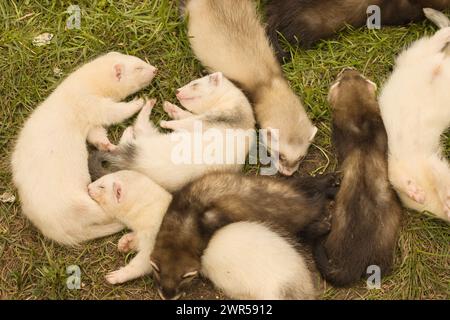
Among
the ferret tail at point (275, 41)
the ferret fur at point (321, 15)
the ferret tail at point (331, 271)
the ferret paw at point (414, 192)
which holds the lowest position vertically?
the ferret tail at point (331, 271)

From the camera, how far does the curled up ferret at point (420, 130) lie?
5270 mm

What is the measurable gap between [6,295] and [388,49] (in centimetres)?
427

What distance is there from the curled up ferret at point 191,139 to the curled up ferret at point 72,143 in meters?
0.23

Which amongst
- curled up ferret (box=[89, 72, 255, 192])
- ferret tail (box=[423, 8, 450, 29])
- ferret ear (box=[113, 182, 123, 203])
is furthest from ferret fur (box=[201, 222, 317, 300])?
ferret tail (box=[423, 8, 450, 29])

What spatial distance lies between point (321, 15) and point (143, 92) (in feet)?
6.17

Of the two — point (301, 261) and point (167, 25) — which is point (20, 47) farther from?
point (301, 261)

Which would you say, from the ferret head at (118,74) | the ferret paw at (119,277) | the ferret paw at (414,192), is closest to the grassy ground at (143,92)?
the ferret paw at (119,277)

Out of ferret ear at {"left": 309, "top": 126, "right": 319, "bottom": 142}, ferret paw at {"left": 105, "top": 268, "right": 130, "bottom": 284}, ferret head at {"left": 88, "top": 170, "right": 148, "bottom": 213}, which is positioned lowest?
ferret paw at {"left": 105, "top": 268, "right": 130, "bottom": 284}

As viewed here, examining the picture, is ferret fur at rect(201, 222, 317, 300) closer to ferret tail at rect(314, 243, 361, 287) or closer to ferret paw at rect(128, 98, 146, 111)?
ferret tail at rect(314, 243, 361, 287)

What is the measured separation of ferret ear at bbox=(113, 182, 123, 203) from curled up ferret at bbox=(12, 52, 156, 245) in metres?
0.22

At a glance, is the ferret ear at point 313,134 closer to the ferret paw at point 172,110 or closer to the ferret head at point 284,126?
the ferret head at point 284,126

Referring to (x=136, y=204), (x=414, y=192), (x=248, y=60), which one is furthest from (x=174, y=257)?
(x=414, y=192)

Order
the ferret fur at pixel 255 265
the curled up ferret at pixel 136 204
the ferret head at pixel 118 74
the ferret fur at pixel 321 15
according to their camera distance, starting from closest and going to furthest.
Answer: the ferret fur at pixel 255 265 → the curled up ferret at pixel 136 204 → the ferret head at pixel 118 74 → the ferret fur at pixel 321 15

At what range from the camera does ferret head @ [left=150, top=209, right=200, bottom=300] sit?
15.8 feet
